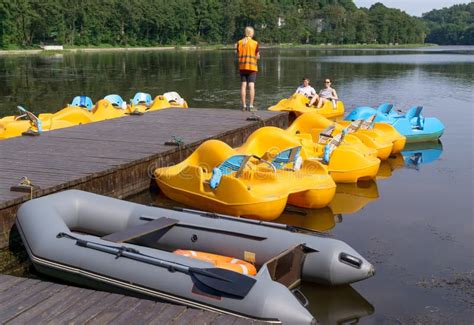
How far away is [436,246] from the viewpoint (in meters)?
6.29

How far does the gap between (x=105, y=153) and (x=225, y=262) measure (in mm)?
3840

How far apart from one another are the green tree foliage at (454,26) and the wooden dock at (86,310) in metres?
146

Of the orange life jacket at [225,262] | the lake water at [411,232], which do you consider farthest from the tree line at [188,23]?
the orange life jacket at [225,262]

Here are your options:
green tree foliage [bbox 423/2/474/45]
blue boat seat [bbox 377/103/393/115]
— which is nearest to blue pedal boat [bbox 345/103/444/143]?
blue boat seat [bbox 377/103/393/115]

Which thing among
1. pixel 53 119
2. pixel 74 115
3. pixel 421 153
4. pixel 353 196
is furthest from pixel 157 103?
pixel 353 196

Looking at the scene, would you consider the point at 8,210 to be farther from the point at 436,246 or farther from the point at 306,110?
the point at 306,110

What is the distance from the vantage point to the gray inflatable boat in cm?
403

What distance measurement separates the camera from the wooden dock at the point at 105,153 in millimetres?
6551

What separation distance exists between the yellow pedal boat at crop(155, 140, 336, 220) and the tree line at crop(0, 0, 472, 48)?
58219 mm

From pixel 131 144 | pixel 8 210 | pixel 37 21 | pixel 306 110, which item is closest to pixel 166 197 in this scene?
pixel 131 144

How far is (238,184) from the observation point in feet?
21.4

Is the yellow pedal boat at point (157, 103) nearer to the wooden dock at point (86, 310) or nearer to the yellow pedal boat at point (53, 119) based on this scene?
the yellow pedal boat at point (53, 119)

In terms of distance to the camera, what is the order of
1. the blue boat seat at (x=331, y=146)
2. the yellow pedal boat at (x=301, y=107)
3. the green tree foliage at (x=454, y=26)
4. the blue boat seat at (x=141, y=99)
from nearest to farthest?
the blue boat seat at (x=331, y=146) → the yellow pedal boat at (x=301, y=107) → the blue boat seat at (x=141, y=99) → the green tree foliage at (x=454, y=26)

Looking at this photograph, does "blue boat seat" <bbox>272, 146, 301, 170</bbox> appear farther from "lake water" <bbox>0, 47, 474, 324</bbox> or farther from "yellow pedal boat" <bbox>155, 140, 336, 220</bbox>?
"lake water" <bbox>0, 47, 474, 324</bbox>
